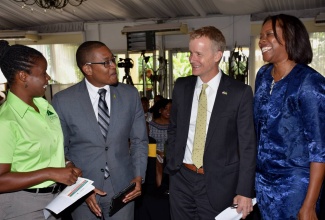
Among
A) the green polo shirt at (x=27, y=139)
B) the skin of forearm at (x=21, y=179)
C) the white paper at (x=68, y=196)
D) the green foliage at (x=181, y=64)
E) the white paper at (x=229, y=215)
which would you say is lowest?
the white paper at (x=229, y=215)

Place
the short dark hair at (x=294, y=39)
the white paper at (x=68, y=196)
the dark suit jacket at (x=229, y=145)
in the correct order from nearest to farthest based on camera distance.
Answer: the white paper at (x=68, y=196), the short dark hair at (x=294, y=39), the dark suit jacket at (x=229, y=145)

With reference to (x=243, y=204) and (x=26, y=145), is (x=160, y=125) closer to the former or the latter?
(x=243, y=204)

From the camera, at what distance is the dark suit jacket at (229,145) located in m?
1.83

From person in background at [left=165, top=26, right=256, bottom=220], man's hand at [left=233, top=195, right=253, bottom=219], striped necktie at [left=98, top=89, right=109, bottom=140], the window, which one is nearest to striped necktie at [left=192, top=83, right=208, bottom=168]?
person in background at [left=165, top=26, right=256, bottom=220]

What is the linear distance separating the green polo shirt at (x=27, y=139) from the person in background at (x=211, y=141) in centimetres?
76

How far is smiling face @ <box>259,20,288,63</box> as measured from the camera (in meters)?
1.71

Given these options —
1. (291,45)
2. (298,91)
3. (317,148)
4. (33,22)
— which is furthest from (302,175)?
(33,22)

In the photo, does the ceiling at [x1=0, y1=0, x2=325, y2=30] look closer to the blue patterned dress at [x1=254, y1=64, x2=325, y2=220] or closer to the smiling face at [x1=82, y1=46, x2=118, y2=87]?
the smiling face at [x1=82, y1=46, x2=118, y2=87]

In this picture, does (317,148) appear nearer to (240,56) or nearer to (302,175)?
(302,175)

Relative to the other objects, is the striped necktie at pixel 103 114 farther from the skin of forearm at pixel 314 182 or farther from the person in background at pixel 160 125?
the person in background at pixel 160 125

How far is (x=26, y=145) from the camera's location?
1519 mm

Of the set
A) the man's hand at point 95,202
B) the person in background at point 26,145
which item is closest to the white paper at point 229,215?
Answer: the man's hand at point 95,202

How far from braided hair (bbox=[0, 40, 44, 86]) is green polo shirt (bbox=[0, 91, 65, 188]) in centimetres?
12

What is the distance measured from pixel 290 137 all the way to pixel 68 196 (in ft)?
3.75
